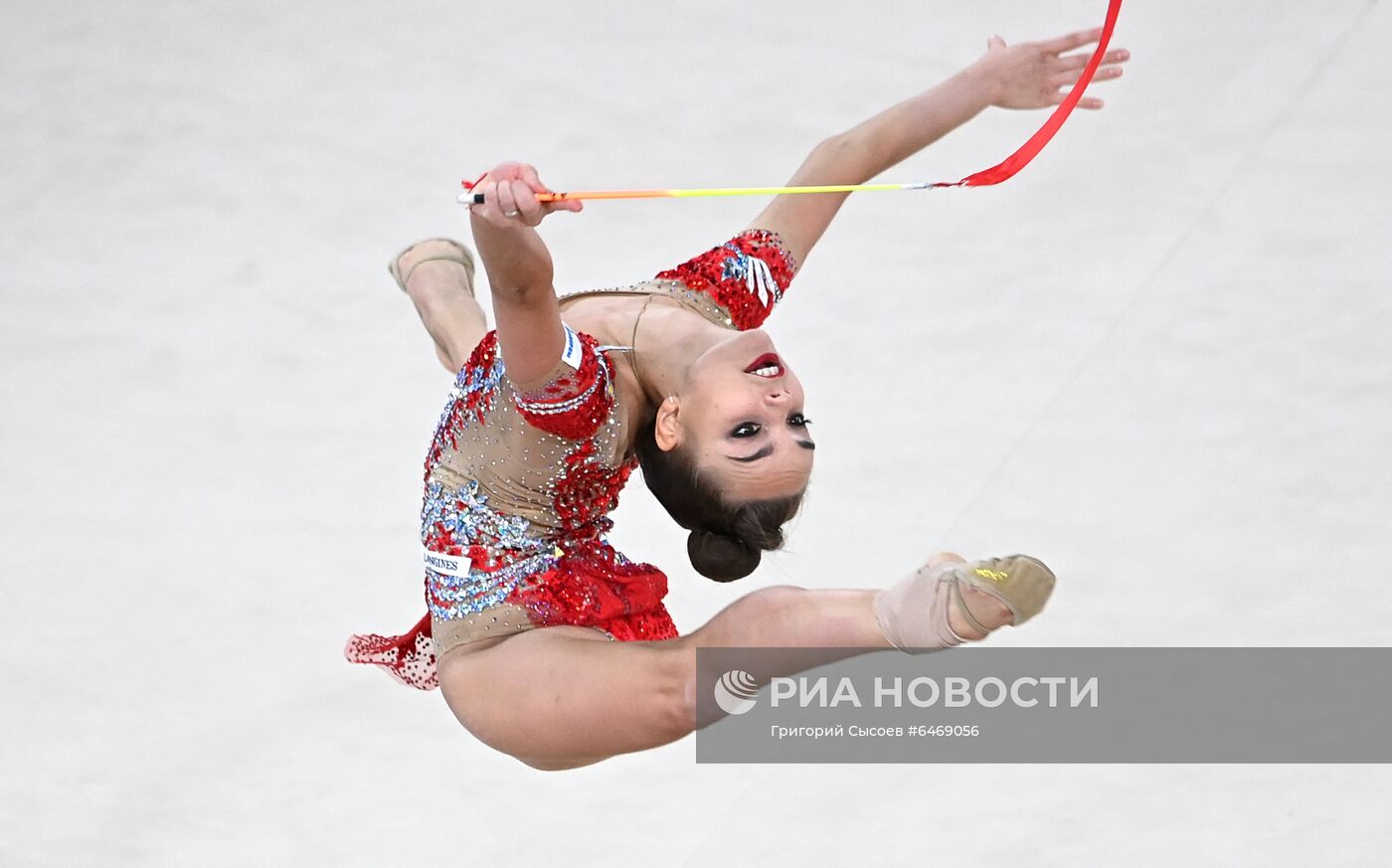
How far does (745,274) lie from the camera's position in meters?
2.84

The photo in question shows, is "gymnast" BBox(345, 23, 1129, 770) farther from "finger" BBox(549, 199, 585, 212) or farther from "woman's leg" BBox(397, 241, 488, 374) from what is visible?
"woman's leg" BBox(397, 241, 488, 374)

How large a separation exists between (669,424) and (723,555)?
7.0 inches

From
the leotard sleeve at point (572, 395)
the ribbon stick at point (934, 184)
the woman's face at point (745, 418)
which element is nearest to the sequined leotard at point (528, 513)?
the leotard sleeve at point (572, 395)

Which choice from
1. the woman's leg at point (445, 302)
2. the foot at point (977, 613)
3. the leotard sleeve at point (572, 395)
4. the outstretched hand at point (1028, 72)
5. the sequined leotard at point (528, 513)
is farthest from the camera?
the outstretched hand at point (1028, 72)

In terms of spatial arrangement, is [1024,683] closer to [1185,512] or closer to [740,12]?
[1185,512]

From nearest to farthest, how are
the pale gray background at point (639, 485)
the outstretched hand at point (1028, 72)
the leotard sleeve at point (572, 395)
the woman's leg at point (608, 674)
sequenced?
the woman's leg at point (608, 674) < the leotard sleeve at point (572, 395) < the outstretched hand at point (1028, 72) < the pale gray background at point (639, 485)

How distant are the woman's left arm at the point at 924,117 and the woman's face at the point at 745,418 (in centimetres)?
53

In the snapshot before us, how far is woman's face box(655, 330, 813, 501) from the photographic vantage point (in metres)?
2.44

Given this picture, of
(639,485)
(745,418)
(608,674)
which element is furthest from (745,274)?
(639,485)

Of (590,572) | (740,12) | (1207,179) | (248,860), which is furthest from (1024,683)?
(740,12)

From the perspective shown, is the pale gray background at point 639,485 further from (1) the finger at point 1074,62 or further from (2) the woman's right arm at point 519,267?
(2) the woman's right arm at point 519,267

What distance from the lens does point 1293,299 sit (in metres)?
4.15

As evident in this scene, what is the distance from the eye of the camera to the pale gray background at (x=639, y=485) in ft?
11.2

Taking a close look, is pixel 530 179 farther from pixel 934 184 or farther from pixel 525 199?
pixel 934 184
